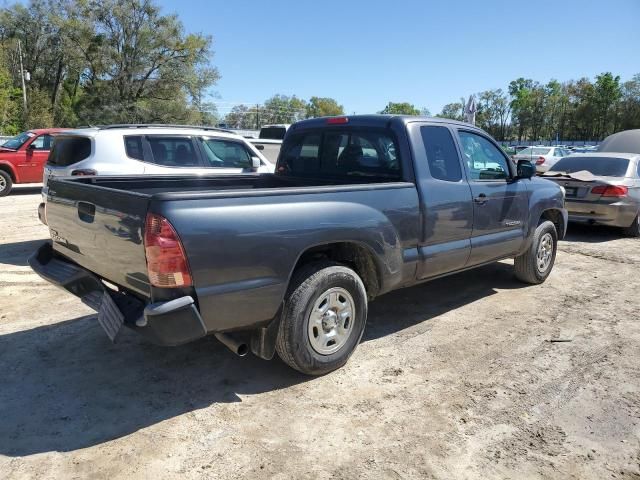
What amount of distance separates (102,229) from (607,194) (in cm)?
875

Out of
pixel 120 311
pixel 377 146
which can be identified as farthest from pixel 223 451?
pixel 377 146

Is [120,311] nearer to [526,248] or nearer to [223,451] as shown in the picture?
[223,451]

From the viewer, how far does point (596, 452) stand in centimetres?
298

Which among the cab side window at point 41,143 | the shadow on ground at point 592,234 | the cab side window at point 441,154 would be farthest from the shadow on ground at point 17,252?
the shadow on ground at point 592,234

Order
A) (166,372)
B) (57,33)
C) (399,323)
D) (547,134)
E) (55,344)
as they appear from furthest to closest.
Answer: (547,134), (57,33), (399,323), (55,344), (166,372)

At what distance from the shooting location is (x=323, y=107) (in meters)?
107

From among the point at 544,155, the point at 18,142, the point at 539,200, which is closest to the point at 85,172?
the point at 539,200

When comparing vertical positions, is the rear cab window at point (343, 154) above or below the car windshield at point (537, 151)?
above

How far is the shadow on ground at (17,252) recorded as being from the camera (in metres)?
7.00

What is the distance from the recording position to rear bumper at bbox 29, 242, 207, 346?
2.88 metres

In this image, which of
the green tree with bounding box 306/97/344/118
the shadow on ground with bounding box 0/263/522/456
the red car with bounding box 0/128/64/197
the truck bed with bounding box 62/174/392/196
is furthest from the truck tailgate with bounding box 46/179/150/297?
the green tree with bounding box 306/97/344/118

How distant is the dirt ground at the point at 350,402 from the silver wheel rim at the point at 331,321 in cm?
27

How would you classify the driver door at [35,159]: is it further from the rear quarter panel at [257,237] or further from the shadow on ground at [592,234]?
the shadow on ground at [592,234]

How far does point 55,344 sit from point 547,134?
8905cm
